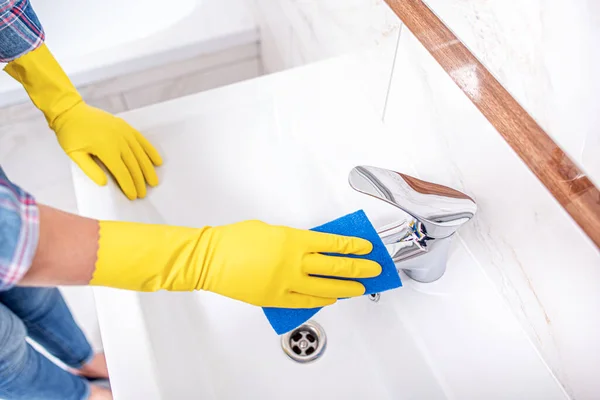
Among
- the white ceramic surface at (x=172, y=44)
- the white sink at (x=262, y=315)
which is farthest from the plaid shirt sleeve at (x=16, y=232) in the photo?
the white ceramic surface at (x=172, y=44)

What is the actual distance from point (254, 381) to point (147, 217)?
0.28m

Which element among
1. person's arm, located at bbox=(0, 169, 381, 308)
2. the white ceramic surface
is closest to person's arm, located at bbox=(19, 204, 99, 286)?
person's arm, located at bbox=(0, 169, 381, 308)

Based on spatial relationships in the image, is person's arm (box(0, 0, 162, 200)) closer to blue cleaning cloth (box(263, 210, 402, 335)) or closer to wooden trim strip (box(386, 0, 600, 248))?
blue cleaning cloth (box(263, 210, 402, 335))

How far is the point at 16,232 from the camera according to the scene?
1.35 feet

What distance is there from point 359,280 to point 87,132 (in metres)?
0.48

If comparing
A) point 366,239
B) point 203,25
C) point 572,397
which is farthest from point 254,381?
point 203,25

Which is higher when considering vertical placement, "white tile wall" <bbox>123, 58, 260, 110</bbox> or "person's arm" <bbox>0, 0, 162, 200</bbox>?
"white tile wall" <bbox>123, 58, 260, 110</bbox>

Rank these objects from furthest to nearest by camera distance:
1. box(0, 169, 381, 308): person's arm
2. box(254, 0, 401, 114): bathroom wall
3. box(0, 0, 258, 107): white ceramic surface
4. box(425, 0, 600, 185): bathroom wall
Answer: box(0, 0, 258, 107): white ceramic surface, box(254, 0, 401, 114): bathroom wall, box(0, 169, 381, 308): person's arm, box(425, 0, 600, 185): bathroom wall

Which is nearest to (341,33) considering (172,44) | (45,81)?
(45,81)

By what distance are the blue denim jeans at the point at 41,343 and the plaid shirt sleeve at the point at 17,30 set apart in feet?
1.18

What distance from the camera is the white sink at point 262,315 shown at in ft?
1.75

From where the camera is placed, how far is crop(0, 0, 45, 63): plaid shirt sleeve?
0.66 m

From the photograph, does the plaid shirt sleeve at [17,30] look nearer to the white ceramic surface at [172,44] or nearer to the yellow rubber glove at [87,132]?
the yellow rubber glove at [87,132]

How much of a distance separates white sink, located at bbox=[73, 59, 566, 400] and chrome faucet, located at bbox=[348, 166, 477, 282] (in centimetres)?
9
